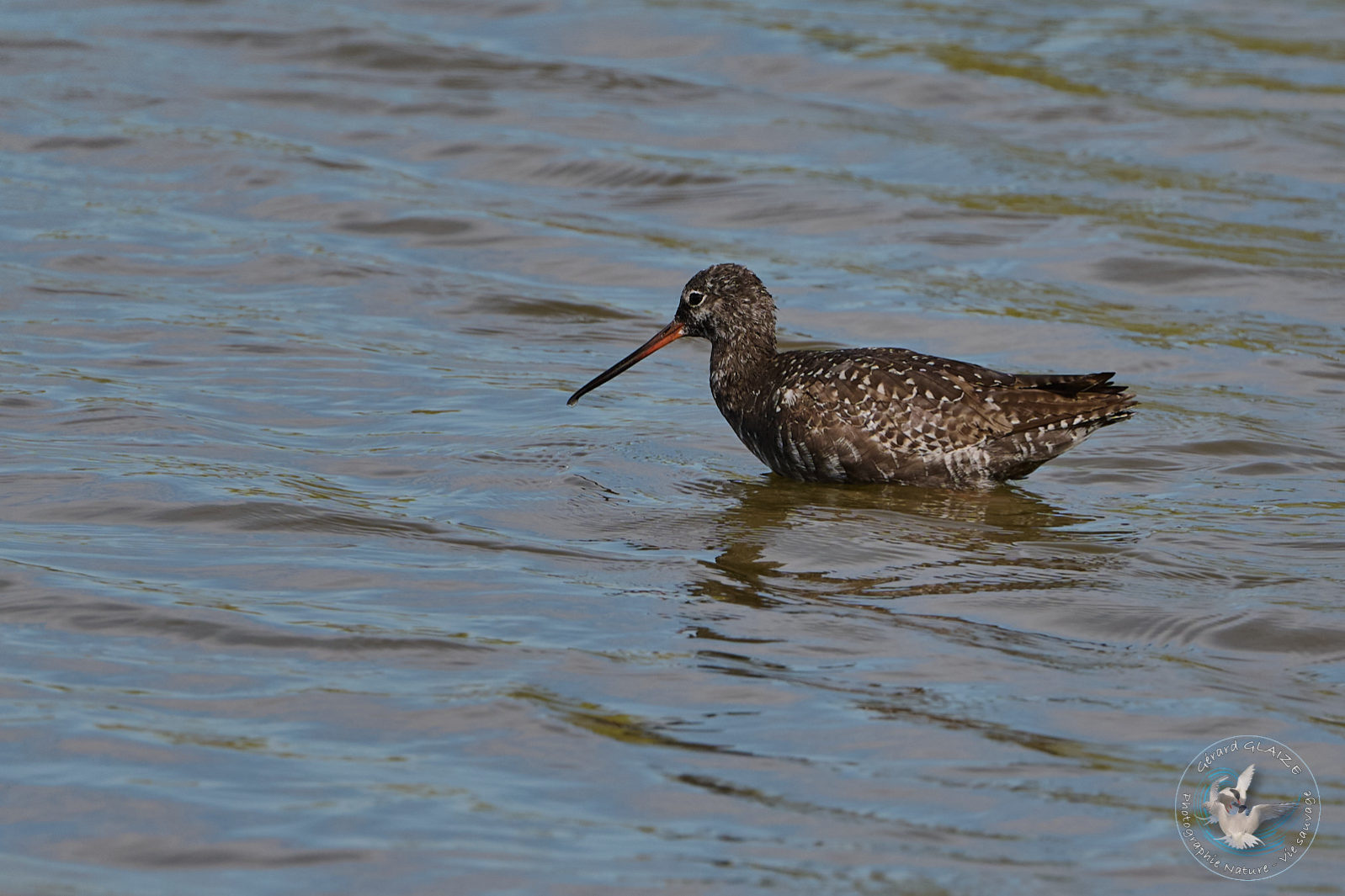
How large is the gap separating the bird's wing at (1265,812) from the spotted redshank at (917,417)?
364cm

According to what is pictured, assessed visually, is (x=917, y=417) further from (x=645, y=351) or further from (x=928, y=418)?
(x=645, y=351)

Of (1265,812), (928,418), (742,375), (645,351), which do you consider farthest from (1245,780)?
(645,351)

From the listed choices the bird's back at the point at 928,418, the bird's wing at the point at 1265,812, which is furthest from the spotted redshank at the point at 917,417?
the bird's wing at the point at 1265,812

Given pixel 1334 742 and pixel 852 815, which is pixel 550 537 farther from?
pixel 1334 742

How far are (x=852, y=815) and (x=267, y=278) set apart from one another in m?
8.55

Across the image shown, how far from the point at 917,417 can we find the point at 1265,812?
3.88 metres

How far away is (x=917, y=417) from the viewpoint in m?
9.17

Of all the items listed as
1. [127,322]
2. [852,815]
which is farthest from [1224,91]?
[852,815]

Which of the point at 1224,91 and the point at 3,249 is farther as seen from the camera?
the point at 1224,91

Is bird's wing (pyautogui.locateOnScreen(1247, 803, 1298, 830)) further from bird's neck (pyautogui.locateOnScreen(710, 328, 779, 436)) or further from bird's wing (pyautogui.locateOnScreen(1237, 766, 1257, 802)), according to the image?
bird's neck (pyautogui.locateOnScreen(710, 328, 779, 436))

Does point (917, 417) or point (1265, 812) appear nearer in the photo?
point (1265, 812)

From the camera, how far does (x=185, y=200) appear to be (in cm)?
1443

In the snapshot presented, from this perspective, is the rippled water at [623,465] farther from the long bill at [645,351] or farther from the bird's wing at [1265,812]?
the long bill at [645,351]

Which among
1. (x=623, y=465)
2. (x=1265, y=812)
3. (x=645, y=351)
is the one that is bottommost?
(x=1265, y=812)
